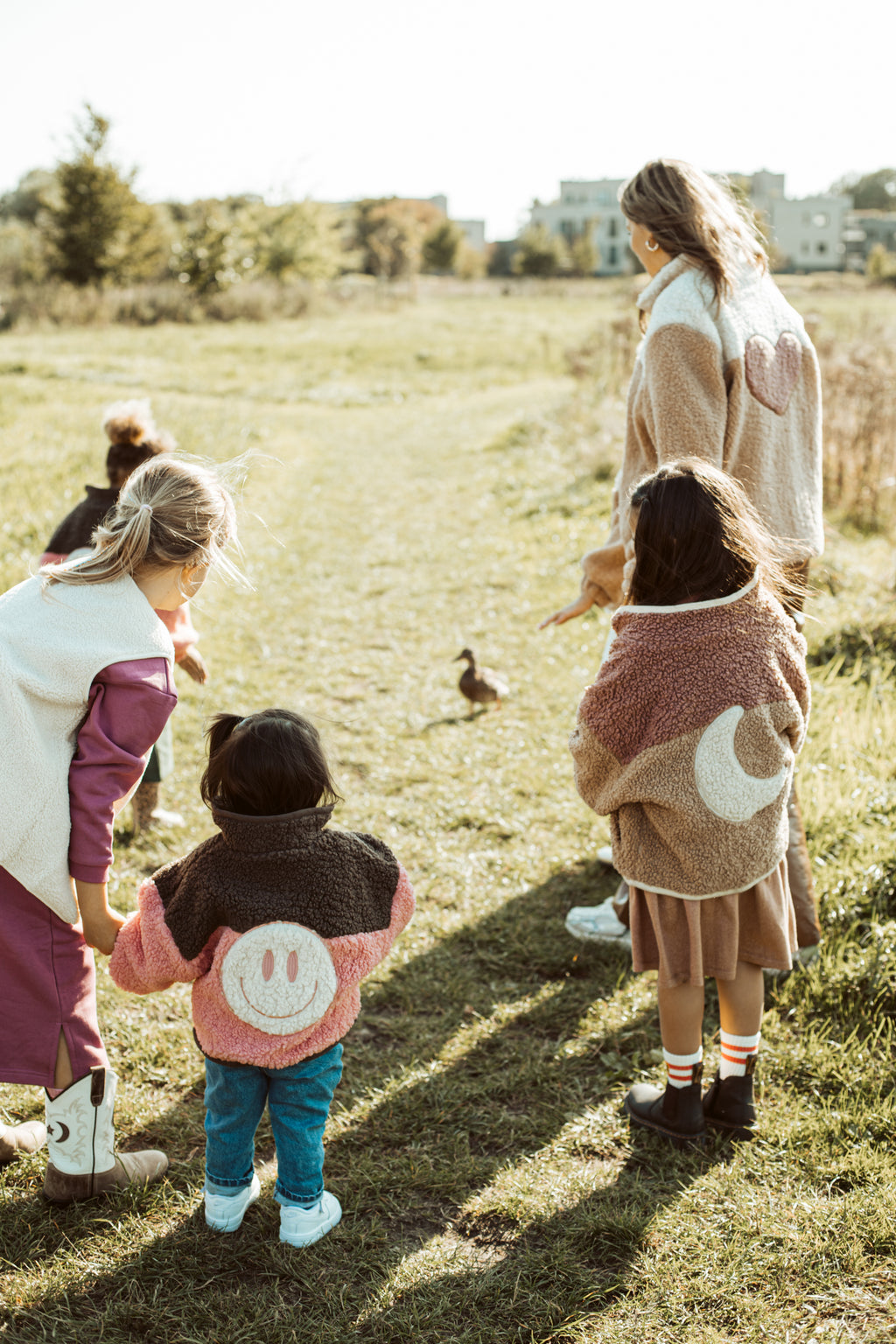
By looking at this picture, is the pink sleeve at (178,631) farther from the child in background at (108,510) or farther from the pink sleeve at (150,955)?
the pink sleeve at (150,955)

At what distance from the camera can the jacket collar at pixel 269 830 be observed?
75.2 inches

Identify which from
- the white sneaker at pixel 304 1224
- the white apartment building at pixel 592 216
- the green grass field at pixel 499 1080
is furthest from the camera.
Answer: the white apartment building at pixel 592 216

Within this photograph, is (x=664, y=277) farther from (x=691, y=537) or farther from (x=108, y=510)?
(x=108, y=510)

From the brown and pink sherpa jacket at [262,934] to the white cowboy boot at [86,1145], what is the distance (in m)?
Answer: 0.31

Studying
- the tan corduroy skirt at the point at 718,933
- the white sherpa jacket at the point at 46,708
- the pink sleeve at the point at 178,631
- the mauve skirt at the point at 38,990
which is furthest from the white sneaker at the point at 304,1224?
the pink sleeve at the point at 178,631

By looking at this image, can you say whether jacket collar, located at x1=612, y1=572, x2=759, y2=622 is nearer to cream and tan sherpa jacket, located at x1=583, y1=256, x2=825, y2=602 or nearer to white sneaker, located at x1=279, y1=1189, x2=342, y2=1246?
cream and tan sherpa jacket, located at x1=583, y1=256, x2=825, y2=602

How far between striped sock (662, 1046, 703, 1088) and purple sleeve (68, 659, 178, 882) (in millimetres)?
1363

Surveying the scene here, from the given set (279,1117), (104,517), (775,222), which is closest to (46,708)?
(279,1117)

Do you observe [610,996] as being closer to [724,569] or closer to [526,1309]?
[526,1309]

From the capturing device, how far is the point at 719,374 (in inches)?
105

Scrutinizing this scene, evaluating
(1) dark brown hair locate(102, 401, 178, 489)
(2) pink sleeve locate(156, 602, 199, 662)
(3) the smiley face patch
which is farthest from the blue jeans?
(1) dark brown hair locate(102, 401, 178, 489)

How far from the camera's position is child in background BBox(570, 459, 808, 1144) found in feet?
7.23

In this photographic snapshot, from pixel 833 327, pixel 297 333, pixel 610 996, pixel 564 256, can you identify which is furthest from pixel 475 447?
pixel 564 256

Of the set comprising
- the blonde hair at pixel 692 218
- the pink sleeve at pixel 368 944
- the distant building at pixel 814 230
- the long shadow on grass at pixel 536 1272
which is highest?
the distant building at pixel 814 230
